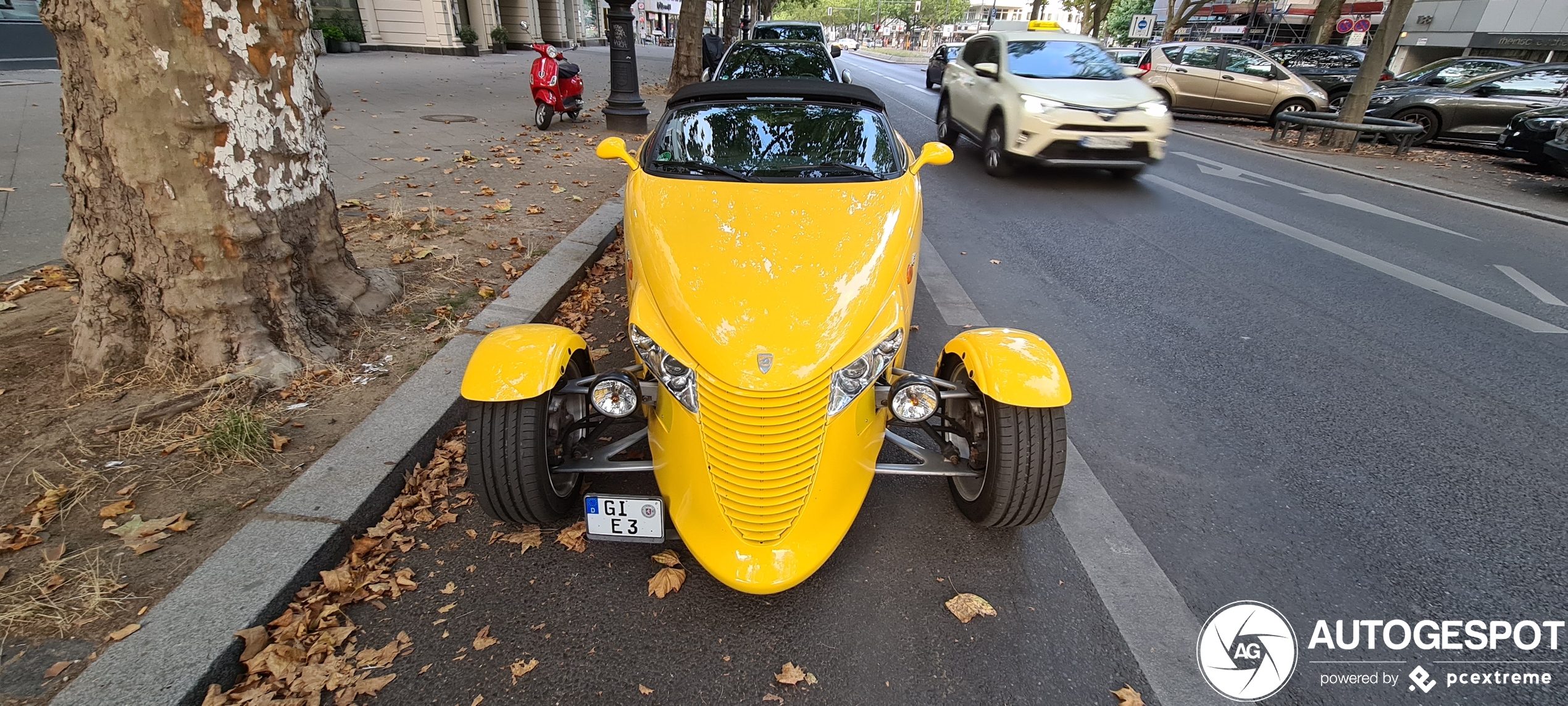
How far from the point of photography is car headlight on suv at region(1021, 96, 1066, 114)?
8180 millimetres

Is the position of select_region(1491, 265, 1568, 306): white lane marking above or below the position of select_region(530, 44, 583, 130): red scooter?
below

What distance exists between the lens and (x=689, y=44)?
1484cm

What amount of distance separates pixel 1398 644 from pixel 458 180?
25.8 feet

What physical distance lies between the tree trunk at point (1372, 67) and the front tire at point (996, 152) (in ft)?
24.6

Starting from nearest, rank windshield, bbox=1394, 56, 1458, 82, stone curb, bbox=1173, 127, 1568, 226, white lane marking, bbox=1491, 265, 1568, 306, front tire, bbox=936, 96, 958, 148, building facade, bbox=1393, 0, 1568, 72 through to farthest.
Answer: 1. white lane marking, bbox=1491, 265, 1568, 306
2. stone curb, bbox=1173, 127, 1568, 226
3. front tire, bbox=936, 96, 958, 148
4. windshield, bbox=1394, 56, 1458, 82
5. building facade, bbox=1393, 0, 1568, 72

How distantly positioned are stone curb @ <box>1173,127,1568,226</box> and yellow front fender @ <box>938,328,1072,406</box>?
964 cm

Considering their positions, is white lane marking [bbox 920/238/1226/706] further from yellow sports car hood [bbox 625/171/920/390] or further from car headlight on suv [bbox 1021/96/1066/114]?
car headlight on suv [bbox 1021/96/1066/114]

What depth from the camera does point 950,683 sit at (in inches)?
81.7

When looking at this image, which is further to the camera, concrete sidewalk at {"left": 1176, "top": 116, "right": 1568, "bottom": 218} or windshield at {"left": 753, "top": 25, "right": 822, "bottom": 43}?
windshield at {"left": 753, "top": 25, "right": 822, "bottom": 43}

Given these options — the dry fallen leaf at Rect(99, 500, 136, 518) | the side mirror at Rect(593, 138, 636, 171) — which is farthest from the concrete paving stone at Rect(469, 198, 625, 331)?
the dry fallen leaf at Rect(99, 500, 136, 518)

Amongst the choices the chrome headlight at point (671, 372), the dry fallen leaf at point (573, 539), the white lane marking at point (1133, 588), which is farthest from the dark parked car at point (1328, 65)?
the dry fallen leaf at point (573, 539)

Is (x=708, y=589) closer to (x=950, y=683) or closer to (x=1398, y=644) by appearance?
(x=950, y=683)

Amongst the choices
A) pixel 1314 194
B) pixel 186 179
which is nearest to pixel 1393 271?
pixel 1314 194

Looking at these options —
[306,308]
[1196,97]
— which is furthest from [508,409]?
[1196,97]
